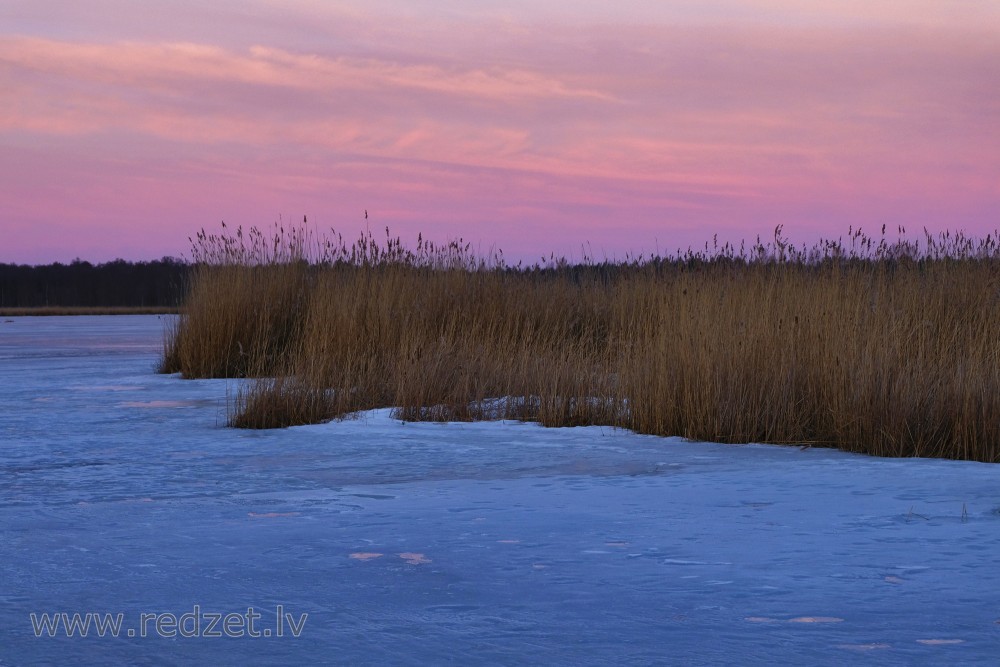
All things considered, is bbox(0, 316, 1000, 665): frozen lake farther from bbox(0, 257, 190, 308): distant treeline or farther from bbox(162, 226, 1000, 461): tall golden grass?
bbox(0, 257, 190, 308): distant treeline

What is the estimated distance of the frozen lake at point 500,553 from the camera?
7.54 feet

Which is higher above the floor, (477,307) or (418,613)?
(477,307)

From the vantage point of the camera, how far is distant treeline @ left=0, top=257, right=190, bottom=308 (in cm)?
8050

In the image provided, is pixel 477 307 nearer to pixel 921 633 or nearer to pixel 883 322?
pixel 883 322

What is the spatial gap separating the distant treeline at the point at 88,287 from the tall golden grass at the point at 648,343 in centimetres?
7141

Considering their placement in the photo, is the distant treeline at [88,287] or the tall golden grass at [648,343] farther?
the distant treeline at [88,287]

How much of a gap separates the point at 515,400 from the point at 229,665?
16.7 ft

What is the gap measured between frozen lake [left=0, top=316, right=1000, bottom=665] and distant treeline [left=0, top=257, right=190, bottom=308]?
77775 mm

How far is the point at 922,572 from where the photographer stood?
285cm

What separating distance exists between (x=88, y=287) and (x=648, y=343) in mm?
83166

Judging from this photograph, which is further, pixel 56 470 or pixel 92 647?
pixel 56 470

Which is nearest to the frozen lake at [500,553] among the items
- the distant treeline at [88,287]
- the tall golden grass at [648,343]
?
the tall golden grass at [648,343]

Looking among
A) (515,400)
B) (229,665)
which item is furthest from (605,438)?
(229,665)

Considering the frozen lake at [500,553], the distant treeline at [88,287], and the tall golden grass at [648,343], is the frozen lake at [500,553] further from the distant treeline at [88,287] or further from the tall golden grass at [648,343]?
the distant treeline at [88,287]
